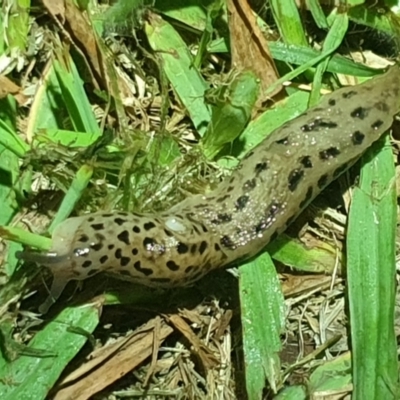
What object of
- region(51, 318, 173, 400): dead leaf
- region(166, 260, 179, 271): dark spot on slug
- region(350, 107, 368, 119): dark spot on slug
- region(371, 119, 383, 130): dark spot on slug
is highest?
region(350, 107, 368, 119): dark spot on slug

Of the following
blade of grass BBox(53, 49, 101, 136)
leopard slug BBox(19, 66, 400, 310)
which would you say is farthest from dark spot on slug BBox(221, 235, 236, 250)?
blade of grass BBox(53, 49, 101, 136)

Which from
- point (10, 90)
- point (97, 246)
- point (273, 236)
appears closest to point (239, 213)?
point (273, 236)

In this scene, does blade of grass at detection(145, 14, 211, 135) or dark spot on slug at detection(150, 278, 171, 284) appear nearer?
dark spot on slug at detection(150, 278, 171, 284)

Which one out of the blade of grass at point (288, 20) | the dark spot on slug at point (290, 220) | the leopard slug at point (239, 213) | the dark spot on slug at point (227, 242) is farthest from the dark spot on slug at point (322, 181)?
the blade of grass at point (288, 20)

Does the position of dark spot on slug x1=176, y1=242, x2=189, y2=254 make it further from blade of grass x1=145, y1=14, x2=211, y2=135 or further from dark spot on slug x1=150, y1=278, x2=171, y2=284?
blade of grass x1=145, y1=14, x2=211, y2=135

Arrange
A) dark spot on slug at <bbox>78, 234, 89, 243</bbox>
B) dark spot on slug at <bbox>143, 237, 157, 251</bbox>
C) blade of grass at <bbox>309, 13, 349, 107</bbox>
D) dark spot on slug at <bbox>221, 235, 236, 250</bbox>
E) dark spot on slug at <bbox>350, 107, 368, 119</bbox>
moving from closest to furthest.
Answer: dark spot on slug at <bbox>78, 234, 89, 243</bbox> < dark spot on slug at <bbox>143, 237, 157, 251</bbox> < dark spot on slug at <bbox>221, 235, 236, 250</bbox> < dark spot on slug at <bbox>350, 107, 368, 119</bbox> < blade of grass at <bbox>309, 13, 349, 107</bbox>

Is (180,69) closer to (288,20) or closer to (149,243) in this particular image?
(288,20)

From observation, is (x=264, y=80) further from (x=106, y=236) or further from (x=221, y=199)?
(x=106, y=236)

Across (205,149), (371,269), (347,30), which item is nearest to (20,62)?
(205,149)

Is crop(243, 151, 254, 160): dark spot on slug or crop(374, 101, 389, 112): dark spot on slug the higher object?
crop(374, 101, 389, 112): dark spot on slug
